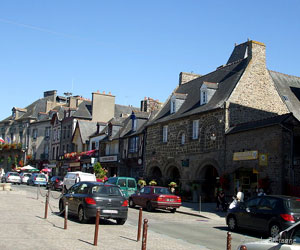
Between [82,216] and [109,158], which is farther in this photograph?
[109,158]

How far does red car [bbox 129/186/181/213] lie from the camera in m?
A: 20.8

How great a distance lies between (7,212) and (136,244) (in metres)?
7.55

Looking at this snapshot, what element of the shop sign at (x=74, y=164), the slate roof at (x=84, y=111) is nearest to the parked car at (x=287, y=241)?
the shop sign at (x=74, y=164)

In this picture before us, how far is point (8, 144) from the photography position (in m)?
66.8

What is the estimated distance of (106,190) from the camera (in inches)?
575

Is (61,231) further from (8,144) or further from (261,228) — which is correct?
(8,144)

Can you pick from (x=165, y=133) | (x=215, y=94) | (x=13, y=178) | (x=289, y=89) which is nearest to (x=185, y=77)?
(x=165, y=133)

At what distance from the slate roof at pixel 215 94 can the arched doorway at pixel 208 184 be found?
4221mm

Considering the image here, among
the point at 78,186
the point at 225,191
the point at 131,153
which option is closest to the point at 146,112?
the point at 131,153

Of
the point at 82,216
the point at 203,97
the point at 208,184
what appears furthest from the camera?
the point at 203,97

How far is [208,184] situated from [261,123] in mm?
7389

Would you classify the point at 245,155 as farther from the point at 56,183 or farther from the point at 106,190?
the point at 56,183

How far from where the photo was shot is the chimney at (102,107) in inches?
2050

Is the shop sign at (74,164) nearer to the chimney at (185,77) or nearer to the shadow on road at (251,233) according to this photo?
the chimney at (185,77)
